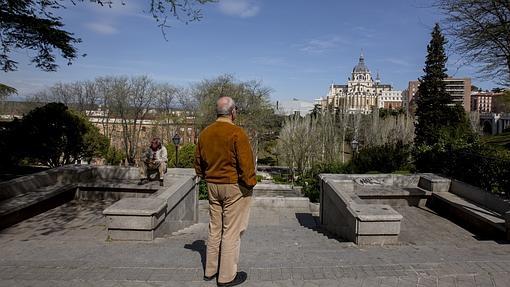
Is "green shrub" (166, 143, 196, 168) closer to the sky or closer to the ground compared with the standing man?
closer to the ground

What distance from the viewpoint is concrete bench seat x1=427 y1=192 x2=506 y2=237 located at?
7.21 metres

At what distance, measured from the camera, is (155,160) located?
10.6 meters

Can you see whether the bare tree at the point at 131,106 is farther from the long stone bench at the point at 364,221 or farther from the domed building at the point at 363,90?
the domed building at the point at 363,90

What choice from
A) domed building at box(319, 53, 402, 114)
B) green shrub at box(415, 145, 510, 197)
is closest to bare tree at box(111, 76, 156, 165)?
green shrub at box(415, 145, 510, 197)

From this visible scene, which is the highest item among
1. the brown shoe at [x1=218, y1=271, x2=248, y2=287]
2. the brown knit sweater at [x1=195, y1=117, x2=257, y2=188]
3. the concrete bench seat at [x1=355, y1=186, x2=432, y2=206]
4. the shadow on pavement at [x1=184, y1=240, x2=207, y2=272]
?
the brown knit sweater at [x1=195, y1=117, x2=257, y2=188]

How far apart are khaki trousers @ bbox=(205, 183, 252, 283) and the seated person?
6.82 meters

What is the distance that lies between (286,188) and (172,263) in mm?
12813

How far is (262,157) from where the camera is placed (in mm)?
59406

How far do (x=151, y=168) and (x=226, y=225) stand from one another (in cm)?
729

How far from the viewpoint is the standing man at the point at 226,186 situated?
394 cm

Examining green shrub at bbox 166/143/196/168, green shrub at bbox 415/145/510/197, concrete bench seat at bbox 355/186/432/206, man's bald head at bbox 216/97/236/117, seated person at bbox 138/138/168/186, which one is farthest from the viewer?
green shrub at bbox 166/143/196/168

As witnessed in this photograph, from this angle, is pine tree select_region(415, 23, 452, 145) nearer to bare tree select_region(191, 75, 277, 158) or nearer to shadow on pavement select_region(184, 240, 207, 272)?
bare tree select_region(191, 75, 277, 158)

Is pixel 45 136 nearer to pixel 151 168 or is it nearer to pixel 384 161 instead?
pixel 151 168

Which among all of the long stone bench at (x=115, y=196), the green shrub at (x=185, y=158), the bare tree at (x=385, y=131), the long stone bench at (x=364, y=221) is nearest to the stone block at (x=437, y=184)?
the long stone bench at (x=364, y=221)
